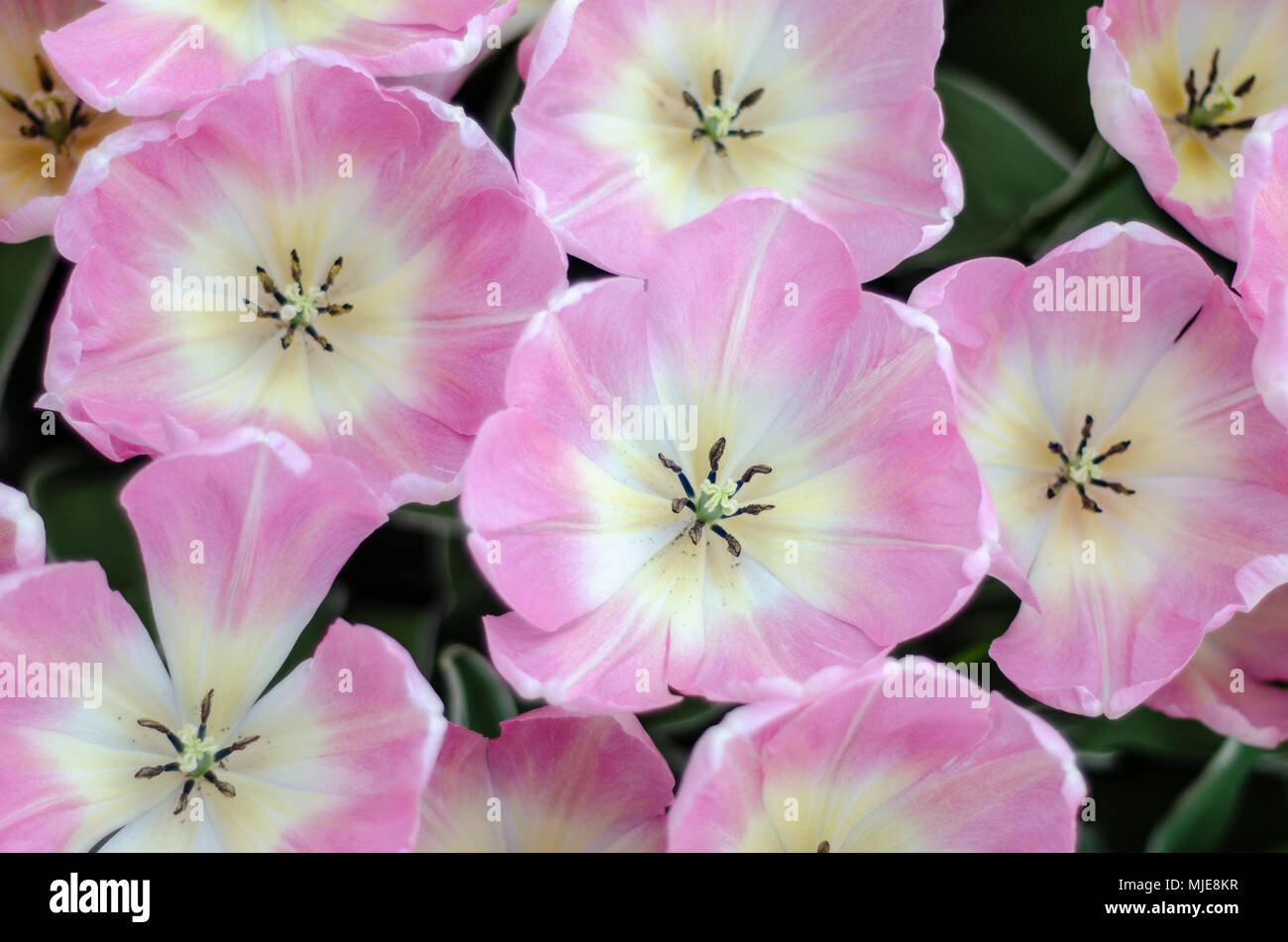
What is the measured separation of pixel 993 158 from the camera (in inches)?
43.2

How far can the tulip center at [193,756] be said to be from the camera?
2.68 feet

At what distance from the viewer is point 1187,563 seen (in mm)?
914

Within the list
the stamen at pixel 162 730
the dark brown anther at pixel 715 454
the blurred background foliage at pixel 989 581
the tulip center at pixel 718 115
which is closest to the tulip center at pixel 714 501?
the dark brown anther at pixel 715 454

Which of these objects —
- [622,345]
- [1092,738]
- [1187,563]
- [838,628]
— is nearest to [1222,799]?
[1092,738]

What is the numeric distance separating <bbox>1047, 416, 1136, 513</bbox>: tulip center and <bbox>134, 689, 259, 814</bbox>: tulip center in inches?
22.4

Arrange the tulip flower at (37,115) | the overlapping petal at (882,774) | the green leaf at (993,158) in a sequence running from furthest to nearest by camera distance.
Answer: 1. the green leaf at (993,158)
2. the tulip flower at (37,115)
3. the overlapping petal at (882,774)

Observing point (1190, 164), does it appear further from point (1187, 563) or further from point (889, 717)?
point (889, 717)

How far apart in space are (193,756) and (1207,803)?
0.71 meters

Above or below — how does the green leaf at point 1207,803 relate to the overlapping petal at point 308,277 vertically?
below

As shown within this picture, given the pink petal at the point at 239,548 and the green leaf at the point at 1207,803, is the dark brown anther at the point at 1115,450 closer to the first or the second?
the green leaf at the point at 1207,803

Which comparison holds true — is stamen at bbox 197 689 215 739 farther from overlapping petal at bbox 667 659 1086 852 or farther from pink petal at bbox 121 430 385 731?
overlapping petal at bbox 667 659 1086 852

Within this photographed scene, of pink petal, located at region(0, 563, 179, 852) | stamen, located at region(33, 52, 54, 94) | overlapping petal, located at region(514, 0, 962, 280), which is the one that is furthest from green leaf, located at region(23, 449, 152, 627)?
overlapping petal, located at region(514, 0, 962, 280)

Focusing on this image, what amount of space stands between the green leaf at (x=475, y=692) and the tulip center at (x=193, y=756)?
0.13 meters

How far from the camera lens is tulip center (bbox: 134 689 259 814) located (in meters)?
0.82
